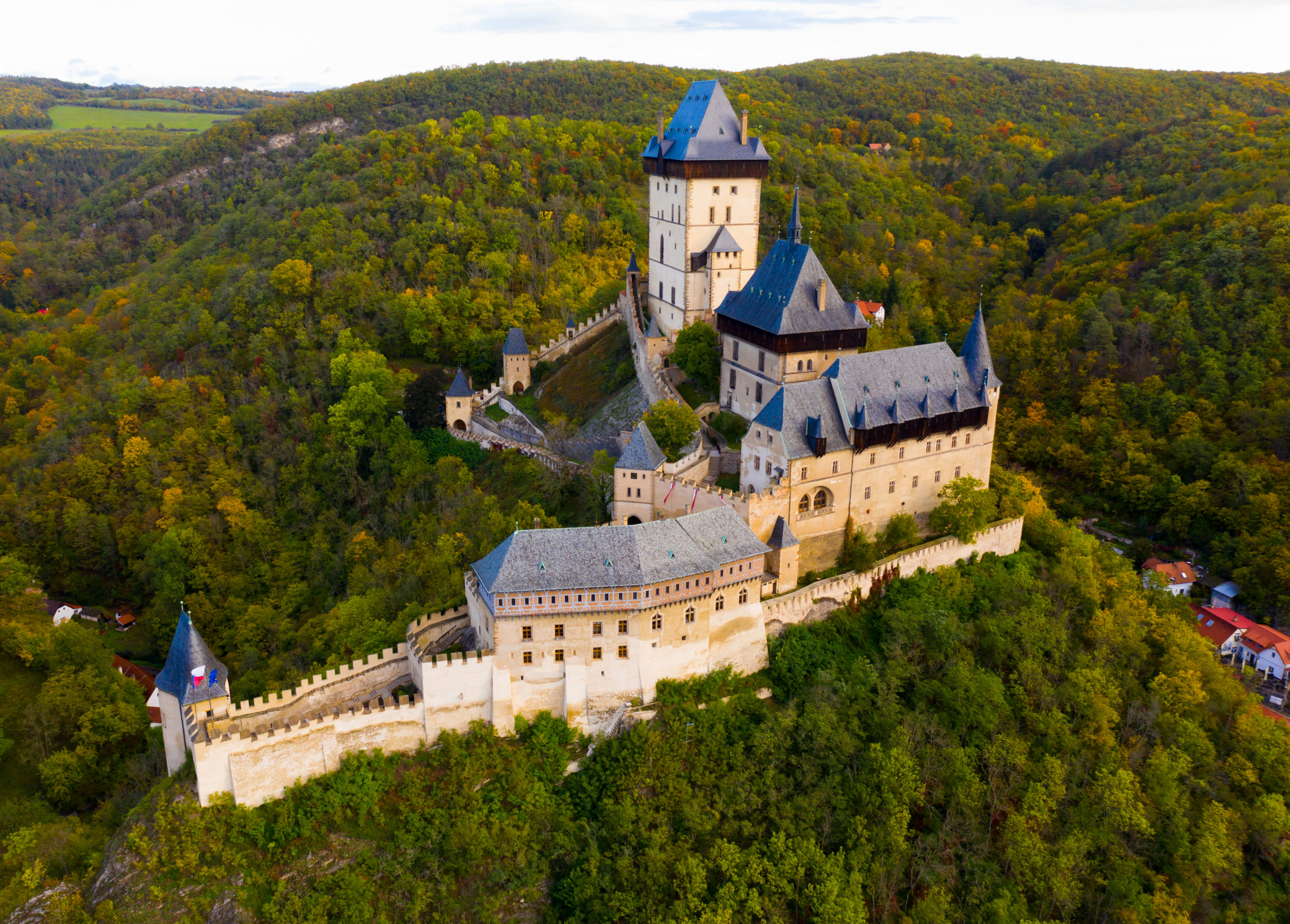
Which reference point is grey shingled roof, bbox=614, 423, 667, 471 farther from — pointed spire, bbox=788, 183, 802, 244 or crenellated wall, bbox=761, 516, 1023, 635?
pointed spire, bbox=788, 183, 802, 244

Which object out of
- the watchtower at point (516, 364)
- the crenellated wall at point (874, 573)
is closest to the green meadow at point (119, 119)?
the watchtower at point (516, 364)

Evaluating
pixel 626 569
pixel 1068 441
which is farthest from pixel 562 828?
pixel 1068 441

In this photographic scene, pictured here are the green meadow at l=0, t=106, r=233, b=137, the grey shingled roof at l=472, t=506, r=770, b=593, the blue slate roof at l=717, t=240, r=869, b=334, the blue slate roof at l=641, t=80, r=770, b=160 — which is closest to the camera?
the grey shingled roof at l=472, t=506, r=770, b=593

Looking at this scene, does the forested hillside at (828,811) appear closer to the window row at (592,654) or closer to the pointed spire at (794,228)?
the window row at (592,654)

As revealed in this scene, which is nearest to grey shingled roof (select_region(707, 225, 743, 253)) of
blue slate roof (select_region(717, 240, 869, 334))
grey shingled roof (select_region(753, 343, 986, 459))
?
blue slate roof (select_region(717, 240, 869, 334))

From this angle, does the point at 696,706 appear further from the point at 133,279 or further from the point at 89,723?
the point at 133,279

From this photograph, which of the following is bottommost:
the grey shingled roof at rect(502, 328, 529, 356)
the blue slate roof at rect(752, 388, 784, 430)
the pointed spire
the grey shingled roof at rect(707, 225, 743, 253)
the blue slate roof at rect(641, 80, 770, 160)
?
the grey shingled roof at rect(502, 328, 529, 356)
